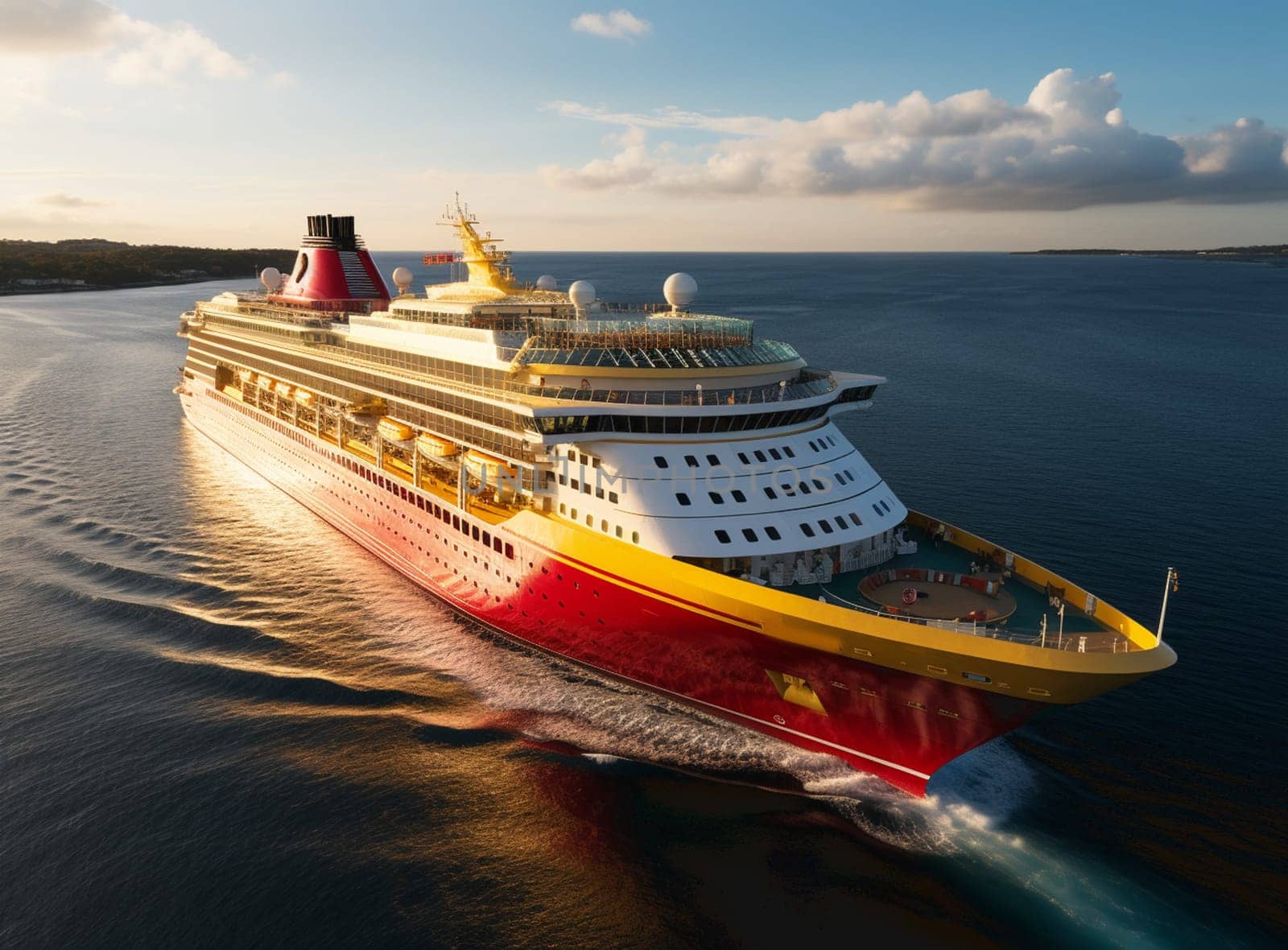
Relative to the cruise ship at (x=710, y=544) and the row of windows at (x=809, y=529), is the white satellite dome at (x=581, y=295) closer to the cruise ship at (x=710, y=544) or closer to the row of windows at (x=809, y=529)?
the cruise ship at (x=710, y=544)

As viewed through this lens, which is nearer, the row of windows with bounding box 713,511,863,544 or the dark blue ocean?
the dark blue ocean

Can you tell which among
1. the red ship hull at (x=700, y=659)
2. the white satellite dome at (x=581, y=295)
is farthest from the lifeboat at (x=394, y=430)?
the white satellite dome at (x=581, y=295)

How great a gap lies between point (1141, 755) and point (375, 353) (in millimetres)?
33492

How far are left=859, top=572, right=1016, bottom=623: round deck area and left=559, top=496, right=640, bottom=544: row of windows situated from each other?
651 centimetres

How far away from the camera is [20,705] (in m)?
26.2

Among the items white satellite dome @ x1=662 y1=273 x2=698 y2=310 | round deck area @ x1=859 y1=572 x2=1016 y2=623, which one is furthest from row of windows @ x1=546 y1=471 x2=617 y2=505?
white satellite dome @ x1=662 y1=273 x2=698 y2=310

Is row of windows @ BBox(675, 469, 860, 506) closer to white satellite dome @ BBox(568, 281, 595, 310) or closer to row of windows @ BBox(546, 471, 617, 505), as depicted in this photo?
row of windows @ BBox(546, 471, 617, 505)

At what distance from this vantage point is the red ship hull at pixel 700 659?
2067cm

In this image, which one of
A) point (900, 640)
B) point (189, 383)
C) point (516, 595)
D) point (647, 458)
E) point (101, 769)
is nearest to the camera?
point (900, 640)

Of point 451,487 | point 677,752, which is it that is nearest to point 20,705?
point 451,487

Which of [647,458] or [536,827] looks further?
[647,458]

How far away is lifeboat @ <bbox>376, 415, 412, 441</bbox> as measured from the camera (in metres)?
35.1

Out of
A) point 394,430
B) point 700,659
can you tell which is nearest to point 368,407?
point 394,430

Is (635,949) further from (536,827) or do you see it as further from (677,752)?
(677,752)
